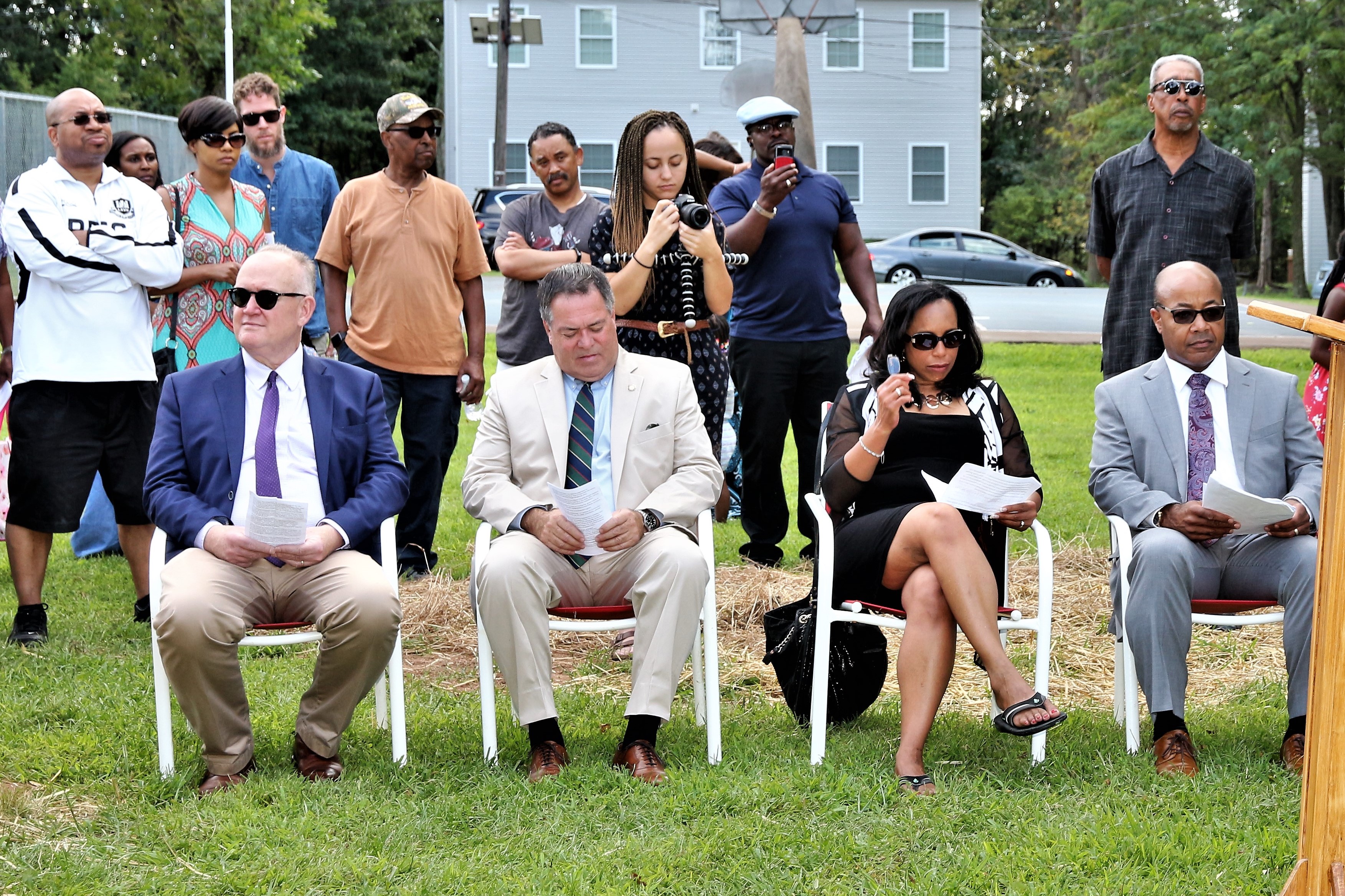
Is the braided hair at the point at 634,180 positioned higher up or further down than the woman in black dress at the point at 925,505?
higher up

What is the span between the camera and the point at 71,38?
88.3 feet

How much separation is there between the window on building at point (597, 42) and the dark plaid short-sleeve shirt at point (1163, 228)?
24572 millimetres

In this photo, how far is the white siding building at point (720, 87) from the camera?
96.6 ft

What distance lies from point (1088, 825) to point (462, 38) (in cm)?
2742

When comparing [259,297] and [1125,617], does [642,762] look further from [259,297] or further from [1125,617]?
[259,297]

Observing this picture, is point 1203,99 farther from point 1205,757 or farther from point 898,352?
point 1205,757

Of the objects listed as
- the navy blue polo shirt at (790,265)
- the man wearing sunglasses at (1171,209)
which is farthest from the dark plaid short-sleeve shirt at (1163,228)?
the navy blue polo shirt at (790,265)

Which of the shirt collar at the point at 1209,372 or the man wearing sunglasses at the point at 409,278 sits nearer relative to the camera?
the shirt collar at the point at 1209,372

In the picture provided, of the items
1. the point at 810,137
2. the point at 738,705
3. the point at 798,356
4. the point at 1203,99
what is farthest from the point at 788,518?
the point at 810,137

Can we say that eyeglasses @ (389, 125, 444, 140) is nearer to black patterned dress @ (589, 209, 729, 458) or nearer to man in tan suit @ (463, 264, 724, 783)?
black patterned dress @ (589, 209, 729, 458)

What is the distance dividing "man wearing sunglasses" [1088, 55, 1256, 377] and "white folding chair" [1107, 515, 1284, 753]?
70.4 inches

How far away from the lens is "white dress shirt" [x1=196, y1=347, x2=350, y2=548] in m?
4.32

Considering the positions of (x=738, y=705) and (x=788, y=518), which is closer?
(x=738, y=705)

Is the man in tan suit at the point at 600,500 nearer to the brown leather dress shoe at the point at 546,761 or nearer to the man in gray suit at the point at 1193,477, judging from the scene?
the brown leather dress shoe at the point at 546,761
